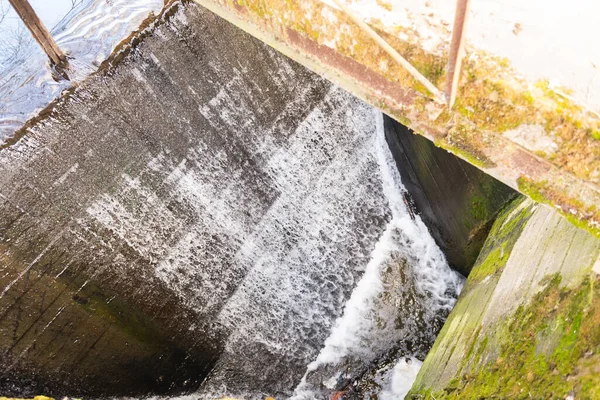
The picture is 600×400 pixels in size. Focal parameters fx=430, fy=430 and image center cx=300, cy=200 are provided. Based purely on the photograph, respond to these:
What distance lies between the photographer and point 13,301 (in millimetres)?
3318

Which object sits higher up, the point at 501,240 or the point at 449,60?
the point at 501,240

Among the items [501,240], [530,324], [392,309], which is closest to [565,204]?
[530,324]

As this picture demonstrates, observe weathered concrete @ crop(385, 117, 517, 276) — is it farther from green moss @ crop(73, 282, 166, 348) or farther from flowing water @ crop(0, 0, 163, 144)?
green moss @ crop(73, 282, 166, 348)

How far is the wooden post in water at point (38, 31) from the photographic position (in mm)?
3195

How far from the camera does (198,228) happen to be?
14.0 feet

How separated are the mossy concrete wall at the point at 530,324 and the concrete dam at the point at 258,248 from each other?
0.01m

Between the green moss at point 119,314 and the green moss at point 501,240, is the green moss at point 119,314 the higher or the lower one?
the lower one

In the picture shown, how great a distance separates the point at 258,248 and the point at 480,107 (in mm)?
3101

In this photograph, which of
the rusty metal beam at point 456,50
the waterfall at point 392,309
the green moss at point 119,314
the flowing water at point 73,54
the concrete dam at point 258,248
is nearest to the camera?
the rusty metal beam at point 456,50

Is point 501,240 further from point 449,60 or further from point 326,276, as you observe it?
point 449,60

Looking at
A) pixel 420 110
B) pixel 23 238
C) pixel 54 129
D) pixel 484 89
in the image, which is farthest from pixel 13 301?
pixel 484 89

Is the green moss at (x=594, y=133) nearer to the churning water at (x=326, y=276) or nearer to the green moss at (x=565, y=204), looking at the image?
the green moss at (x=565, y=204)

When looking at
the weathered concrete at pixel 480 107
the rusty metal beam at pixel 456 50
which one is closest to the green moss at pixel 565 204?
the weathered concrete at pixel 480 107

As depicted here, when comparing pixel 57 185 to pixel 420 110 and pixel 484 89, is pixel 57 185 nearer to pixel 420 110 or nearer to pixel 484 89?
pixel 420 110
